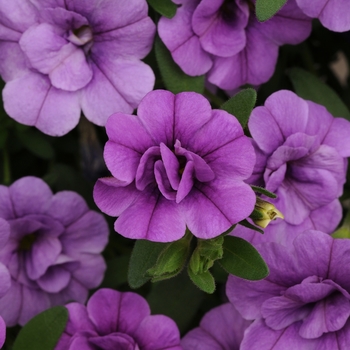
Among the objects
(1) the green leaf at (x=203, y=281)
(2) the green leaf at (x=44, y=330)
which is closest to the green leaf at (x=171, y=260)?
(1) the green leaf at (x=203, y=281)

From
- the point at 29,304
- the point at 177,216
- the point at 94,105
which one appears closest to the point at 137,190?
the point at 177,216

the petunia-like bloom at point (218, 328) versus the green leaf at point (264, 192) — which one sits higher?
the green leaf at point (264, 192)

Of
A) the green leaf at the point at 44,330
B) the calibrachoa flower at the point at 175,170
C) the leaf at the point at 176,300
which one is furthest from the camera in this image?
the leaf at the point at 176,300

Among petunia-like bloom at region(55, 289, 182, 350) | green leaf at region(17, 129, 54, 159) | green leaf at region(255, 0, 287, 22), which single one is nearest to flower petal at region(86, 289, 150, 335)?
petunia-like bloom at region(55, 289, 182, 350)

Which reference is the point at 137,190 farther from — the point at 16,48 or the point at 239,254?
the point at 16,48

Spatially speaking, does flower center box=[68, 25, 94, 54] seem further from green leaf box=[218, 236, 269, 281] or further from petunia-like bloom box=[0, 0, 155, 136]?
green leaf box=[218, 236, 269, 281]

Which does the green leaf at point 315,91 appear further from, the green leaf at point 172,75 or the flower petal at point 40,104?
the flower petal at point 40,104

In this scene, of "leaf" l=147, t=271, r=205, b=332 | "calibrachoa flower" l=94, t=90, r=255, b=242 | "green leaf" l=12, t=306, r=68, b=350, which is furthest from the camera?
"leaf" l=147, t=271, r=205, b=332
